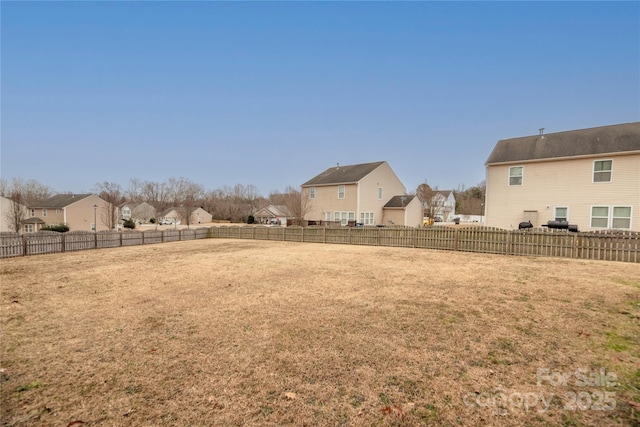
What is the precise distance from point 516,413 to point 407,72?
22722 millimetres

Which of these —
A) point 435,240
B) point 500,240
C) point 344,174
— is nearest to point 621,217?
point 500,240

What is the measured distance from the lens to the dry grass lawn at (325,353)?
2494mm

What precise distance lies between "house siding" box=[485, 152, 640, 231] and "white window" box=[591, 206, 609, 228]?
0.19m

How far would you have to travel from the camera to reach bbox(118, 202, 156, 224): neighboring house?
6934 centimetres

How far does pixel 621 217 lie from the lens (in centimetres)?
1509

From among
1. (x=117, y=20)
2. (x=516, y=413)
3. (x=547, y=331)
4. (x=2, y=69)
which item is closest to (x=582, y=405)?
(x=516, y=413)

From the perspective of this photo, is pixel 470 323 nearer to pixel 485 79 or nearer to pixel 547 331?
pixel 547 331

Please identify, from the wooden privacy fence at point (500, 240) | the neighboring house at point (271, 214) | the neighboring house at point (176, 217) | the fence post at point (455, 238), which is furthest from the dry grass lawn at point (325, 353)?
the neighboring house at point (176, 217)

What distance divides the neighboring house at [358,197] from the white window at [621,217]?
1561cm

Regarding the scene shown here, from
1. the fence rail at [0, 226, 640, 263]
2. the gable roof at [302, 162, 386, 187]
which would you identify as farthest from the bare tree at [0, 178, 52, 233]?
the gable roof at [302, 162, 386, 187]

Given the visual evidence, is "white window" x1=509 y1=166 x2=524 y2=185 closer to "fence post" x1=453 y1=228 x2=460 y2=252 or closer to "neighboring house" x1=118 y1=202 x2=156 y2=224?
"fence post" x1=453 y1=228 x2=460 y2=252

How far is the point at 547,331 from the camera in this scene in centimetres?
411

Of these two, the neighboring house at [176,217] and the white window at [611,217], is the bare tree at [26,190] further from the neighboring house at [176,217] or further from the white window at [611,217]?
the white window at [611,217]

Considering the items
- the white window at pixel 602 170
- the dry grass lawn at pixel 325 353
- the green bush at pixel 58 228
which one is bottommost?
the green bush at pixel 58 228
